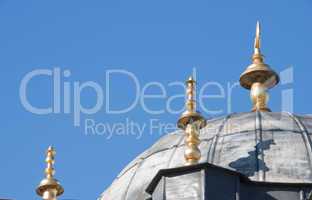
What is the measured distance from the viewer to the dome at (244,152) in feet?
135

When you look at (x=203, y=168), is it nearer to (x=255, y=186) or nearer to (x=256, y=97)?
(x=255, y=186)

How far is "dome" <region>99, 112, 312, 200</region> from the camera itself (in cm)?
4114

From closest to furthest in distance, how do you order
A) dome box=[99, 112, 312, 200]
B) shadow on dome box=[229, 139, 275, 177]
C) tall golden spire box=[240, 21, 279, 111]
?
1. shadow on dome box=[229, 139, 275, 177]
2. dome box=[99, 112, 312, 200]
3. tall golden spire box=[240, 21, 279, 111]

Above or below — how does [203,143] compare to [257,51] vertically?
below

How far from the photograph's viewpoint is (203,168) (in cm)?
3838

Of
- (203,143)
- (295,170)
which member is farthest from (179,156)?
(295,170)

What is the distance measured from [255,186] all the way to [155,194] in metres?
2.32

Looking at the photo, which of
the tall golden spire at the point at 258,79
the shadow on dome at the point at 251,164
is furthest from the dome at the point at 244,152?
the tall golden spire at the point at 258,79

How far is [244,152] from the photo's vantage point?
41812 millimetres

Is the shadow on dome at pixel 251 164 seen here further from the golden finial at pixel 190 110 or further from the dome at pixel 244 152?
the golden finial at pixel 190 110

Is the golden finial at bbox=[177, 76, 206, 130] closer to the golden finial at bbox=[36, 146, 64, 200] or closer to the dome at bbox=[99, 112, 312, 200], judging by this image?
the dome at bbox=[99, 112, 312, 200]

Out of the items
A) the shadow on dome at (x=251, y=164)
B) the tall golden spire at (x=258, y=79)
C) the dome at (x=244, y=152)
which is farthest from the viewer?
the tall golden spire at (x=258, y=79)

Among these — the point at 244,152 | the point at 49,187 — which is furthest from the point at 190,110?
the point at 49,187

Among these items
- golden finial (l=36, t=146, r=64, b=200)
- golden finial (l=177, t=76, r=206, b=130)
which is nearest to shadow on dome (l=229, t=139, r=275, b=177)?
golden finial (l=177, t=76, r=206, b=130)
